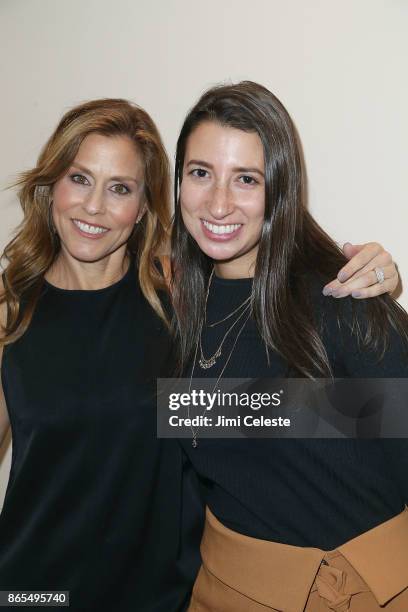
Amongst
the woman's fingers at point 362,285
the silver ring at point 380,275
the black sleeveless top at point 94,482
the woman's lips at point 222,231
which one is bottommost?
the black sleeveless top at point 94,482

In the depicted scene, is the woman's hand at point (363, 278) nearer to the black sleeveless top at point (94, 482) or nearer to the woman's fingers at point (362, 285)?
the woman's fingers at point (362, 285)

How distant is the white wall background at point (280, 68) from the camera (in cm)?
169

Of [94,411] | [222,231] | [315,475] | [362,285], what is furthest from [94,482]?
→ [362,285]

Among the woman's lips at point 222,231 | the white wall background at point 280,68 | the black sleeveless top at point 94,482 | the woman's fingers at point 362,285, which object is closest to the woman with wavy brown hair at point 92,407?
the black sleeveless top at point 94,482

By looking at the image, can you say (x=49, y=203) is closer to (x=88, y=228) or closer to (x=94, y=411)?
(x=88, y=228)

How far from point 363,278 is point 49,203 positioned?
2.99 ft

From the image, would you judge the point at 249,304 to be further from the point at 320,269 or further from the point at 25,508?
the point at 25,508

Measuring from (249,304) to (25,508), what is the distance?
0.79 meters

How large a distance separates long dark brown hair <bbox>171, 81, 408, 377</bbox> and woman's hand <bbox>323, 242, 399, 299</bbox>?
32 millimetres

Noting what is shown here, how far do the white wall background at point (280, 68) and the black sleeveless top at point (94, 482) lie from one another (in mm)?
640

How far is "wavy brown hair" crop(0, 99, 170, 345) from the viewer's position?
5.89 ft

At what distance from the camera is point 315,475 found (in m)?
1.52

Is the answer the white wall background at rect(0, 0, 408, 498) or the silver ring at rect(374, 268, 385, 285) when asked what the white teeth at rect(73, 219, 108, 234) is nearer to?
the white wall background at rect(0, 0, 408, 498)

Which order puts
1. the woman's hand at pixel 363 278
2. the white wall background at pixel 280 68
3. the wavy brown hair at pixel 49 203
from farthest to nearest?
the wavy brown hair at pixel 49 203
the white wall background at pixel 280 68
the woman's hand at pixel 363 278
